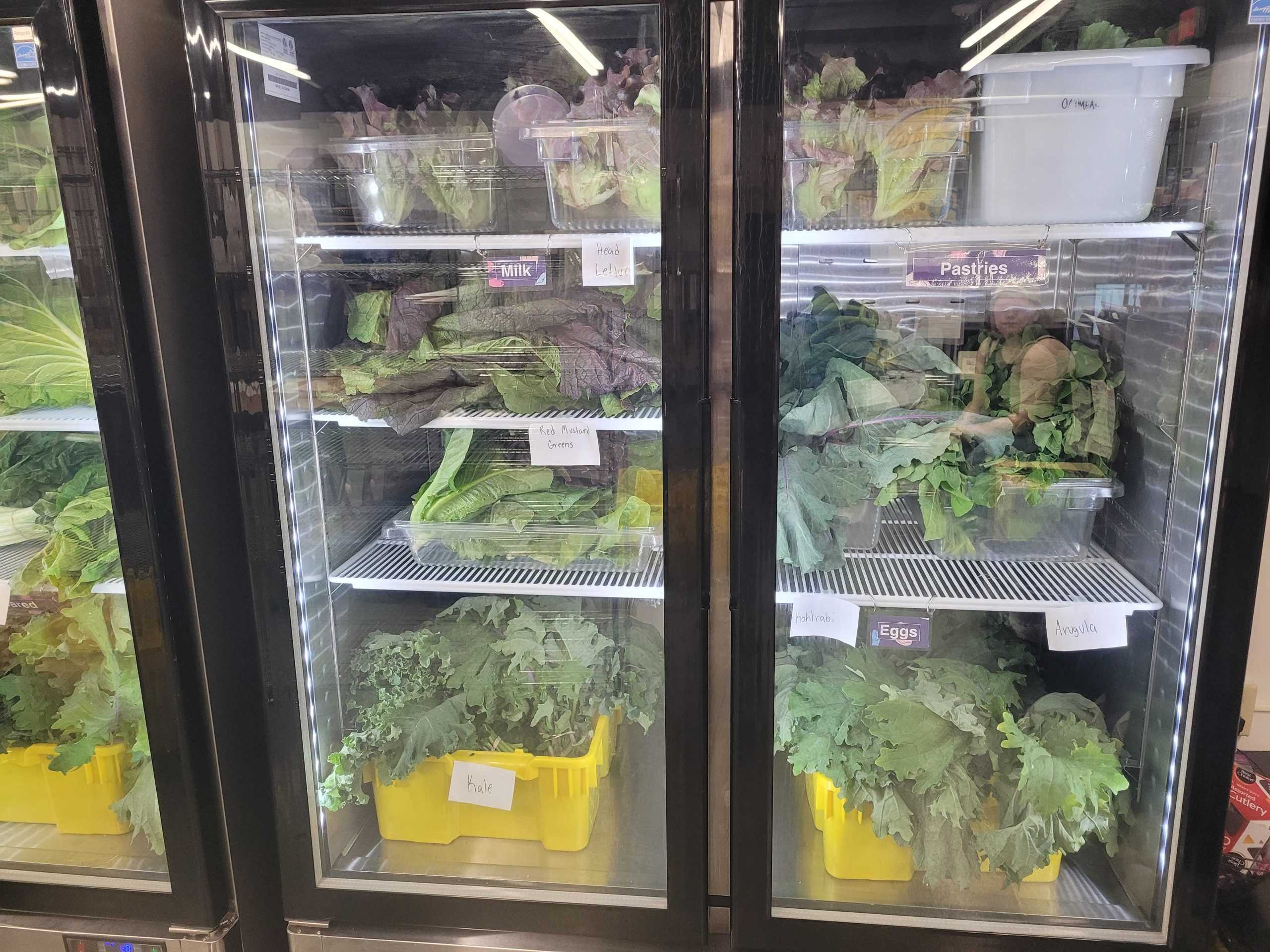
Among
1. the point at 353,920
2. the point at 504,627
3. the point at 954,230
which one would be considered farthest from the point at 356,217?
the point at 353,920

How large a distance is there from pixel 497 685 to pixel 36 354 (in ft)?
3.94

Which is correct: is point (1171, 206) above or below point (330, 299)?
above

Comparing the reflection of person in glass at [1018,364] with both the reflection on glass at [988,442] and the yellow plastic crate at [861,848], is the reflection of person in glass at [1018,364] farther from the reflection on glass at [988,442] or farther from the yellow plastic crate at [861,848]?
the yellow plastic crate at [861,848]

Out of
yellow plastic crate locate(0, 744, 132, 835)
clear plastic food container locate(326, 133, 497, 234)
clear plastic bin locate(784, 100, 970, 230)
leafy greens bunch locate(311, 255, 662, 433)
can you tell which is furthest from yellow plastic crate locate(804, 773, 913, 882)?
yellow plastic crate locate(0, 744, 132, 835)

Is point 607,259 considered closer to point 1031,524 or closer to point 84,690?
point 1031,524

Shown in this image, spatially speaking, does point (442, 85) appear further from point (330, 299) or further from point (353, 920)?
point (353, 920)

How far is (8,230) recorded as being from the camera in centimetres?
164

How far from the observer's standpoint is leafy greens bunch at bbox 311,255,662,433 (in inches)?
66.0

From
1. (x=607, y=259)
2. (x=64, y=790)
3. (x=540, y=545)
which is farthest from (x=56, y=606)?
(x=607, y=259)

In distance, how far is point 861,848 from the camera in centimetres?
173

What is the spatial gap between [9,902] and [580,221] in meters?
1.91

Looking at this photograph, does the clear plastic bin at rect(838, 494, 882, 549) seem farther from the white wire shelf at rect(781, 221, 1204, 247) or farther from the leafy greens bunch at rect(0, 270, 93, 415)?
the leafy greens bunch at rect(0, 270, 93, 415)

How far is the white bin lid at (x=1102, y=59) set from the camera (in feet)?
4.59

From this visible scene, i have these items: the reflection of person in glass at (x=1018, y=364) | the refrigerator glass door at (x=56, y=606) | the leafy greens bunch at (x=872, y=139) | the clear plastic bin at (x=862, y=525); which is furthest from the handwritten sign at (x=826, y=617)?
the refrigerator glass door at (x=56, y=606)
